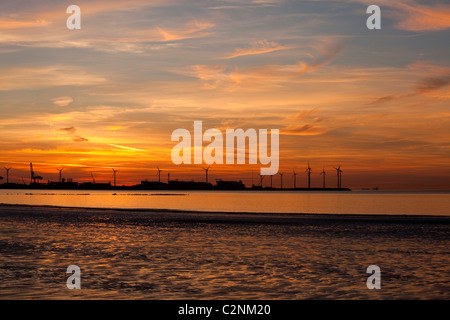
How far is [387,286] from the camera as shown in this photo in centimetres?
2111

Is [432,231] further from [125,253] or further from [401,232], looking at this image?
[125,253]

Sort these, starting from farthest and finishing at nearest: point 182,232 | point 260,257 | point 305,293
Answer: point 182,232 < point 260,257 < point 305,293

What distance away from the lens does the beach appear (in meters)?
19.8

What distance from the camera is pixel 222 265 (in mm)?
26453

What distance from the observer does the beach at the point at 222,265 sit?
1983cm

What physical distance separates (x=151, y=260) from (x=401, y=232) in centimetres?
2845

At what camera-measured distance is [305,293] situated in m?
19.7
